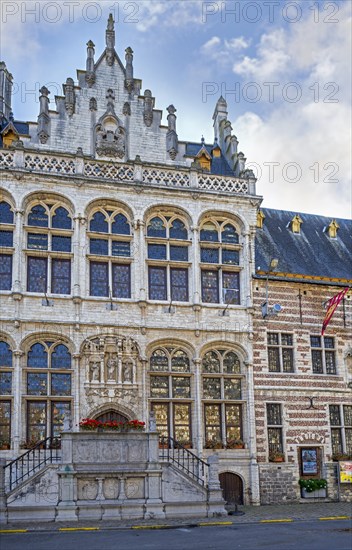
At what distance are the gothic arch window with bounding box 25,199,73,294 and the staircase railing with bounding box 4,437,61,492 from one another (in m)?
4.88

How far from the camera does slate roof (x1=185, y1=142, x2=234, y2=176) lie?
2648cm

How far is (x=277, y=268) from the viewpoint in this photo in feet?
84.1

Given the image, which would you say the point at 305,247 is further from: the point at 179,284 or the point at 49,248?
the point at 49,248

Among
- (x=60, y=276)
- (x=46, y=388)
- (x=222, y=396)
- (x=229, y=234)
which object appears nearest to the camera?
(x=46, y=388)

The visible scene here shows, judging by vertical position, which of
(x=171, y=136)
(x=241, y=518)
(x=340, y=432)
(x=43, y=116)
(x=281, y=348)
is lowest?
(x=241, y=518)

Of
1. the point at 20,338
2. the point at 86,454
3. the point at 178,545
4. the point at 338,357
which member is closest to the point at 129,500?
the point at 86,454

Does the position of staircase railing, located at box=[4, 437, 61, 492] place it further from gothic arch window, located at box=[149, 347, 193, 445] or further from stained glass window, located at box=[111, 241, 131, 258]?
stained glass window, located at box=[111, 241, 131, 258]

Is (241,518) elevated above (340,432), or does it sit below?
below

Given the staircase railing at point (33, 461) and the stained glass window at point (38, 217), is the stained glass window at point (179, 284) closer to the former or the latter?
the stained glass window at point (38, 217)

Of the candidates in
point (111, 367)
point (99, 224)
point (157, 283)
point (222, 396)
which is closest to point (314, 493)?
point (222, 396)

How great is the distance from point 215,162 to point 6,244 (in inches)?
358

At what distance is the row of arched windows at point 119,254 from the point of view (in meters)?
22.4

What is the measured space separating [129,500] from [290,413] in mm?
7939

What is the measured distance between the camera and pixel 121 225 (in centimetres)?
2359
